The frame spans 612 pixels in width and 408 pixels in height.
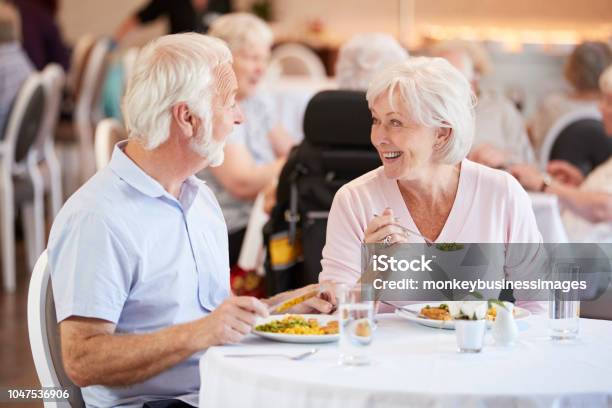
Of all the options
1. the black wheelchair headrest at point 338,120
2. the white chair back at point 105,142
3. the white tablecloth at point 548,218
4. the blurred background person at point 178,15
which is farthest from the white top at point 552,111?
the blurred background person at point 178,15

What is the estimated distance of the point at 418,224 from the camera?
2.47 meters

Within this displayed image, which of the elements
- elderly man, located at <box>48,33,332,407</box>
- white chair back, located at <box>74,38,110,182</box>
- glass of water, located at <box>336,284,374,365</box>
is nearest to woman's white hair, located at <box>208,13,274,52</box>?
elderly man, located at <box>48,33,332,407</box>

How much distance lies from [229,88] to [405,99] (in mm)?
412

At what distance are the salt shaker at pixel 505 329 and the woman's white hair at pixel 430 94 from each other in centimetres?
62

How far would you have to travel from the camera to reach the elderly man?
2.04 m

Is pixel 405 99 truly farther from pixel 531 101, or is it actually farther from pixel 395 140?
pixel 531 101

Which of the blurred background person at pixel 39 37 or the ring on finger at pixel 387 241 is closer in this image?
the ring on finger at pixel 387 241

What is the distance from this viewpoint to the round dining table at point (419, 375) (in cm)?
166

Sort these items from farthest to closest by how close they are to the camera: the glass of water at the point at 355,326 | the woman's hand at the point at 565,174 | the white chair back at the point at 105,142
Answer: the woman's hand at the point at 565,174 → the white chair back at the point at 105,142 → the glass of water at the point at 355,326

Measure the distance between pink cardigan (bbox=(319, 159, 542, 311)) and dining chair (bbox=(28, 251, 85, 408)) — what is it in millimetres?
651

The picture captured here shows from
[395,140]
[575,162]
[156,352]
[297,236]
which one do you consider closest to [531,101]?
[575,162]

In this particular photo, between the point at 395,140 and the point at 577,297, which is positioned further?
the point at 395,140

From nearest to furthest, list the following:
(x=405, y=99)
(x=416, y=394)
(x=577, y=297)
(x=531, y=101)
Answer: (x=416, y=394) < (x=577, y=297) < (x=405, y=99) < (x=531, y=101)

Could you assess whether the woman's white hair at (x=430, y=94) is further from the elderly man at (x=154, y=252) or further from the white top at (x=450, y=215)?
the elderly man at (x=154, y=252)
